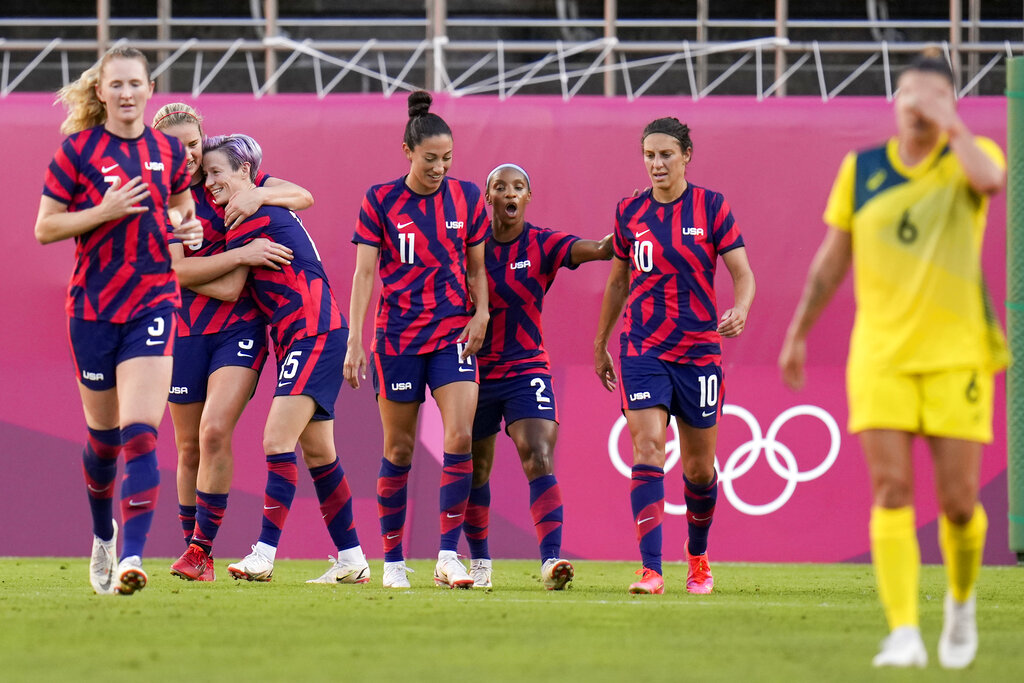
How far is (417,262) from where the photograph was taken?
6914mm

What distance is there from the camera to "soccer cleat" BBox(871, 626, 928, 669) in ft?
12.9

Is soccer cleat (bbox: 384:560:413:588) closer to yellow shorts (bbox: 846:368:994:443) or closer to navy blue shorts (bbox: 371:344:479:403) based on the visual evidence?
navy blue shorts (bbox: 371:344:479:403)

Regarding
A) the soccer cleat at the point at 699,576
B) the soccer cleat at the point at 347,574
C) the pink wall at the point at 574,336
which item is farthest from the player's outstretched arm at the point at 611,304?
the pink wall at the point at 574,336

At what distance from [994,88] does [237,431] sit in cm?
855

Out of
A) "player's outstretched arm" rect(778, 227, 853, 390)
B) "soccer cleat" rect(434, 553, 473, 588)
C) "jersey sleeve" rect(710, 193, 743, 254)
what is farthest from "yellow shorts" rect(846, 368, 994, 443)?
"soccer cleat" rect(434, 553, 473, 588)

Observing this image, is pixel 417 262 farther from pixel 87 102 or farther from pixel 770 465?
pixel 770 465

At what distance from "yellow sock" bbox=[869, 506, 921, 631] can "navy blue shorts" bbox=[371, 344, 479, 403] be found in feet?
10.1

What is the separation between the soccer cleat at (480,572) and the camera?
23.5 feet

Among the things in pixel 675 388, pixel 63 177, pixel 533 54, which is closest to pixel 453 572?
pixel 675 388

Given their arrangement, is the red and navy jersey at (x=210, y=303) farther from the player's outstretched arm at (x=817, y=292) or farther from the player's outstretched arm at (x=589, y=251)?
the player's outstretched arm at (x=817, y=292)

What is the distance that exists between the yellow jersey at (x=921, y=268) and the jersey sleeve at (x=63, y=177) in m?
3.23

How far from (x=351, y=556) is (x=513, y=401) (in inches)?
44.8

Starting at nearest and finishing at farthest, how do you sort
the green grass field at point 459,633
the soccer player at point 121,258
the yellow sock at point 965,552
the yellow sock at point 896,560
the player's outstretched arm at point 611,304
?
the green grass field at point 459,633 → the yellow sock at point 896,560 → the yellow sock at point 965,552 → the soccer player at point 121,258 → the player's outstretched arm at point 611,304

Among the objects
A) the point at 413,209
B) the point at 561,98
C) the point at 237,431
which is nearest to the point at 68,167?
the point at 413,209
